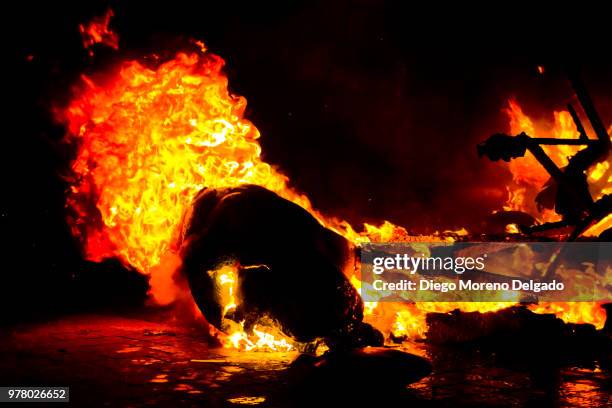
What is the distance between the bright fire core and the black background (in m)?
3.37

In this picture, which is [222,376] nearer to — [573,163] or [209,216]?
[209,216]

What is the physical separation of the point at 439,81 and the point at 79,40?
813cm

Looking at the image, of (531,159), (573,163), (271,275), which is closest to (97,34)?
(271,275)

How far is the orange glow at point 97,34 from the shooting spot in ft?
34.6

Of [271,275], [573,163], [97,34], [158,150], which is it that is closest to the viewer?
[271,275]

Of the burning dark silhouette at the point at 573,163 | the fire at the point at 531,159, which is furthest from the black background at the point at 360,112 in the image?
the burning dark silhouette at the point at 573,163

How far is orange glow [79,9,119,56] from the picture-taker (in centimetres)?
1055

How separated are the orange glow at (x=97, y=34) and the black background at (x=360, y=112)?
6.23 ft

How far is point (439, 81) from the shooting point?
13836mm

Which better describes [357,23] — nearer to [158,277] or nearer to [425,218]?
[425,218]

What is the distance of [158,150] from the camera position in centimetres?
904

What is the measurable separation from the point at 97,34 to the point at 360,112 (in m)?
6.52

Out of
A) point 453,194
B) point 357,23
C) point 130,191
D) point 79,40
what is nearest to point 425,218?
point 453,194

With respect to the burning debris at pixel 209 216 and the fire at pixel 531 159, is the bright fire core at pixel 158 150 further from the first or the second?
the fire at pixel 531 159
